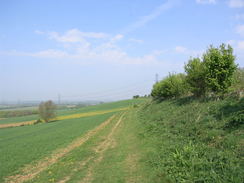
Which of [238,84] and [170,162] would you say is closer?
[170,162]

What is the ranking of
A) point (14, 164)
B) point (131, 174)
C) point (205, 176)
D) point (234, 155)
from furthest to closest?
1. point (14, 164)
2. point (131, 174)
3. point (234, 155)
4. point (205, 176)

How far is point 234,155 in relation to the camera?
6.28 m

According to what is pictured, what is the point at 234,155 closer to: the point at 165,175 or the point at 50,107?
the point at 165,175

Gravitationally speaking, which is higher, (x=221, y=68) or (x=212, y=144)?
(x=221, y=68)

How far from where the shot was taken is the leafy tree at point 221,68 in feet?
47.4

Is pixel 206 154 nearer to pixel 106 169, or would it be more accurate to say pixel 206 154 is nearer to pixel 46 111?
pixel 106 169

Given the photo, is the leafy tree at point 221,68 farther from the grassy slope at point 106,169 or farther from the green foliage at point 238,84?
the grassy slope at point 106,169

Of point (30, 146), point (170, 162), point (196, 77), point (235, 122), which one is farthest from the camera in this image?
point (196, 77)

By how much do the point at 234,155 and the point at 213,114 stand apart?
18.8ft

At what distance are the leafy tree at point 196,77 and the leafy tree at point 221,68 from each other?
3.43m

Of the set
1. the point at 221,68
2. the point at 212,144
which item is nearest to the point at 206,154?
the point at 212,144

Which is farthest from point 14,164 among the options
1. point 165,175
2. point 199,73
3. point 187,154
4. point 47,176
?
point 199,73

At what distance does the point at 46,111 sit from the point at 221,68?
57.5 metres

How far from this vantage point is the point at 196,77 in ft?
63.4
